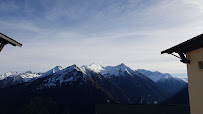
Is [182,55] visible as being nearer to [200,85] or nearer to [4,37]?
[200,85]

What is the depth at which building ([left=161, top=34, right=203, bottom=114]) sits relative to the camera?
10086 mm

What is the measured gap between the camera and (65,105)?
148 metres

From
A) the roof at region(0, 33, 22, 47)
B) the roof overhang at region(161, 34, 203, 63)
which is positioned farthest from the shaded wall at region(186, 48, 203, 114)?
the roof at region(0, 33, 22, 47)

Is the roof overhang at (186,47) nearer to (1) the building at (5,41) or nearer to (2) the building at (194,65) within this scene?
(2) the building at (194,65)

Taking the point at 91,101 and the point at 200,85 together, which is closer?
the point at 200,85

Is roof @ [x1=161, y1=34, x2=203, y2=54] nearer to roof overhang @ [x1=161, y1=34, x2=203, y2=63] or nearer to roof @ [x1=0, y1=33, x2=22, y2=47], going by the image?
roof overhang @ [x1=161, y1=34, x2=203, y2=63]

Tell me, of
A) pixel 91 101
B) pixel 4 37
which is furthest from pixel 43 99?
pixel 4 37

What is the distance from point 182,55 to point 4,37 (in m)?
10.2

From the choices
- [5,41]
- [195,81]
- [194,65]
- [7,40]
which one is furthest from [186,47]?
[5,41]

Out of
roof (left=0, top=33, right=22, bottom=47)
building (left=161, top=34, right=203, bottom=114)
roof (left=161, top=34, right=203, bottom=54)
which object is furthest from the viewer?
building (left=161, top=34, right=203, bottom=114)

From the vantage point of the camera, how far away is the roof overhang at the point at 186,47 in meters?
9.98

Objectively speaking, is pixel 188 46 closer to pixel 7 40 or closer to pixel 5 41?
pixel 7 40

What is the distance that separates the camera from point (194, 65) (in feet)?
34.6

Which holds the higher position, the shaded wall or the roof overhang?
the roof overhang
